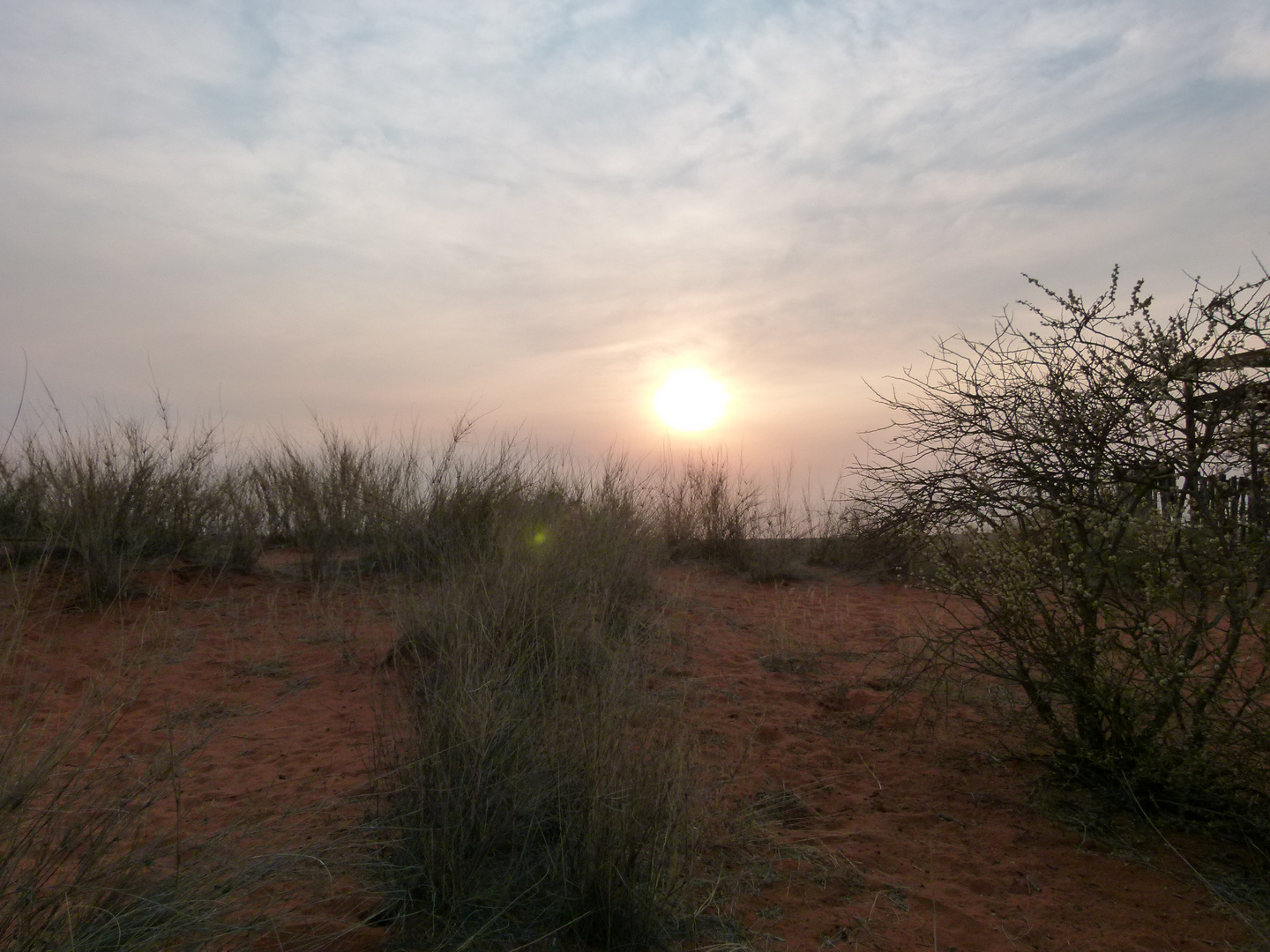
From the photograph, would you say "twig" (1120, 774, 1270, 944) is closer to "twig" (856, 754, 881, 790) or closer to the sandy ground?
the sandy ground

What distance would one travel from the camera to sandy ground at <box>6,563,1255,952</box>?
8.79 ft

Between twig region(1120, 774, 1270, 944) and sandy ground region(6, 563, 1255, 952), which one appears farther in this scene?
sandy ground region(6, 563, 1255, 952)

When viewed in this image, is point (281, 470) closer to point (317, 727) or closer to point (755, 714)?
point (317, 727)

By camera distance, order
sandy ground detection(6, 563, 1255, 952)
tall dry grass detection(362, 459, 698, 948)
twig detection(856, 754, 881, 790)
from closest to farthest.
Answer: tall dry grass detection(362, 459, 698, 948), sandy ground detection(6, 563, 1255, 952), twig detection(856, 754, 881, 790)

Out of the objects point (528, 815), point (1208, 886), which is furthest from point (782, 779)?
point (1208, 886)

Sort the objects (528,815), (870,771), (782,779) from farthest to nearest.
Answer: (870,771), (782,779), (528,815)

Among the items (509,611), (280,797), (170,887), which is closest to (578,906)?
(170,887)

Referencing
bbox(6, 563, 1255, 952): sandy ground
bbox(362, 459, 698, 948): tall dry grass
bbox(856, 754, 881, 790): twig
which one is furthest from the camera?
bbox(856, 754, 881, 790): twig

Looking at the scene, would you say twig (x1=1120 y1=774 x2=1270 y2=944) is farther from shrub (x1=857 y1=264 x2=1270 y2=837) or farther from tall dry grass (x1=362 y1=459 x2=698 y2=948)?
tall dry grass (x1=362 y1=459 x2=698 y2=948)

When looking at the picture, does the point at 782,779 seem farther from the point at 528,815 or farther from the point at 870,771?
the point at 528,815

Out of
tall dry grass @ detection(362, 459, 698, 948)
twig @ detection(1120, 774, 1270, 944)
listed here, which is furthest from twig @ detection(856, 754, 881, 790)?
tall dry grass @ detection(362, 459, 698, 948)

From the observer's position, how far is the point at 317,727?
4.37 meters

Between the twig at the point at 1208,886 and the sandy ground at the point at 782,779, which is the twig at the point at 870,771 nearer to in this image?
the sandy ground at the point at 782,779

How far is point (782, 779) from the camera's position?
12.6 feet
